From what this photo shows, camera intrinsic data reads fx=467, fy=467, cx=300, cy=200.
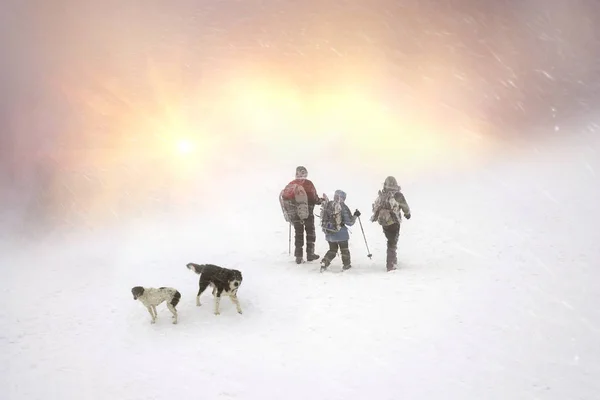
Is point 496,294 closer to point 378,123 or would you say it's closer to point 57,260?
point 57,260

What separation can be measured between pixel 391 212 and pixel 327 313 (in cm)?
255

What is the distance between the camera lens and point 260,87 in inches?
861

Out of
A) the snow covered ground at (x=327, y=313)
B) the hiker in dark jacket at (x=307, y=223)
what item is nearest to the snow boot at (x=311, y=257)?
the hiker in dark jacket at (x=307, y=223)

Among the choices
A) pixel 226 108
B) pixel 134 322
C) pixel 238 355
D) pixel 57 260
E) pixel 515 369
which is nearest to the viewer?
pixel 515 369

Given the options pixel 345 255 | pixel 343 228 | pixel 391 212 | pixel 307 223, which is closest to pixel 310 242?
pixel 307 223

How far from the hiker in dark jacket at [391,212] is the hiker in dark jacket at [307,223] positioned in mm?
1322

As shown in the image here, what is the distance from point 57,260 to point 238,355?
6588 millimetres

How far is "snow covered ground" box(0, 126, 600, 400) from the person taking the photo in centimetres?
612

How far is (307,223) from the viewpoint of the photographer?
991 centimetres

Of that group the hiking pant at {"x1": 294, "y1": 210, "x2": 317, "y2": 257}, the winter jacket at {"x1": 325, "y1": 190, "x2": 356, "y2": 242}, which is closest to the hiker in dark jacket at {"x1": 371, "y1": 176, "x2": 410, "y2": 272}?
the winter jacket at {"x1": 325, "y1": 190, "x2": 356, "y2": 242}

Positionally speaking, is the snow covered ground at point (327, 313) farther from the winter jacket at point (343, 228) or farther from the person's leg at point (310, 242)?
the winter jacket at point (343, 228)

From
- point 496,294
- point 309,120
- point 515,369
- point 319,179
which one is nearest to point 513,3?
point 309,120

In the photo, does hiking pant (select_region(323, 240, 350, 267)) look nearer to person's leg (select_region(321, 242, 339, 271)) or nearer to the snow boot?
person's leg (select_region(321, 242, 339, 271))

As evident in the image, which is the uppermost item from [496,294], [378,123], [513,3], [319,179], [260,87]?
[513,3]
